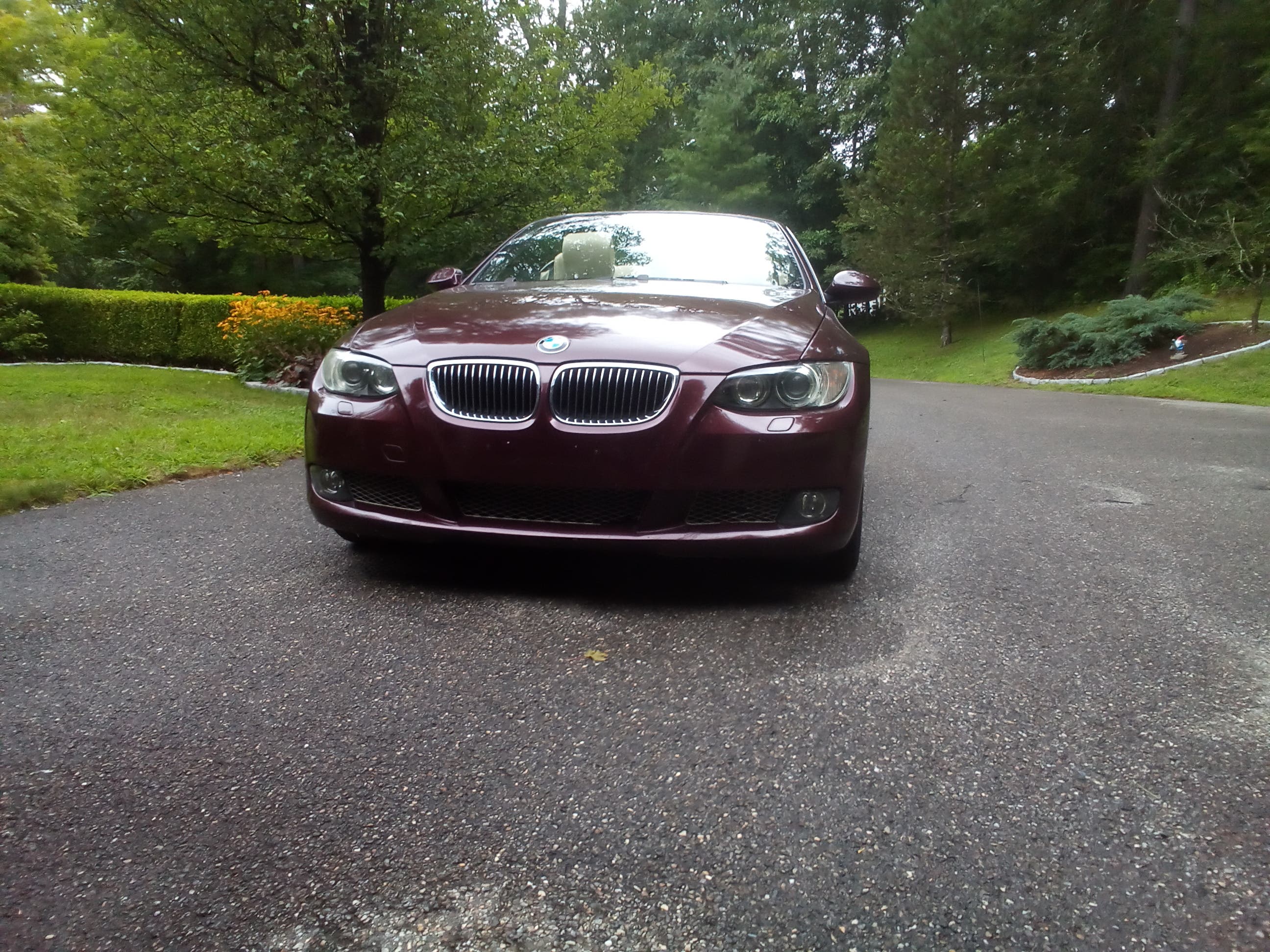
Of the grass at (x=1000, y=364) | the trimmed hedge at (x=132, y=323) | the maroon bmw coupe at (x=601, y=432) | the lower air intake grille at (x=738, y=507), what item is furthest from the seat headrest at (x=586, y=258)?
the grass at (x=1000, y=364)

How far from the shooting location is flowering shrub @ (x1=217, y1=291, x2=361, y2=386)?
10.4 meters

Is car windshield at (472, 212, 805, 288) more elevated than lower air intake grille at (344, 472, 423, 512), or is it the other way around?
car windshield at (472, 212, 805, 288)

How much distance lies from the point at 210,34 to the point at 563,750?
899 centimetres

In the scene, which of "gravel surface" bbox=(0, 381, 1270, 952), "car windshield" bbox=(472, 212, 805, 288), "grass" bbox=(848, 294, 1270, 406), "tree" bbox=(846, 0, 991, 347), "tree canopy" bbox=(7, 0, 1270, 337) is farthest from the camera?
"tree" bbox=(846, 0, 991, 347)

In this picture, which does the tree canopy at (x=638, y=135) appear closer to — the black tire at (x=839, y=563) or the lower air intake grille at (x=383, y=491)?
the lower air intake grille at (x=383, y=491)

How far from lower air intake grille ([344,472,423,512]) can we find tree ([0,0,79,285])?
9531mm

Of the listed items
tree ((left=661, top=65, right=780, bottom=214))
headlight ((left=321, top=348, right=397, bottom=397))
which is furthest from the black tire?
tree ((left=661, top=65, right=780, bottom=214))

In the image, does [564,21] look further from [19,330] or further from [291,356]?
[291,356]

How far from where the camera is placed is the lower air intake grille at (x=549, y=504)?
2.80 m

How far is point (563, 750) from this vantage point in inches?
78.7

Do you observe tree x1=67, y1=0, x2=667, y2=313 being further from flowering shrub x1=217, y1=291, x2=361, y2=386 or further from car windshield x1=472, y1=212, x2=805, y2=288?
car windshield x1=472, y1=212, x2=805, y2=288

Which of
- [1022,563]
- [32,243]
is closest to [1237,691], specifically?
[1022,563]

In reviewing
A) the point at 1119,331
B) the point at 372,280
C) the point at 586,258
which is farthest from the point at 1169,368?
the point at 586,258

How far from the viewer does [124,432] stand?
242 inches
